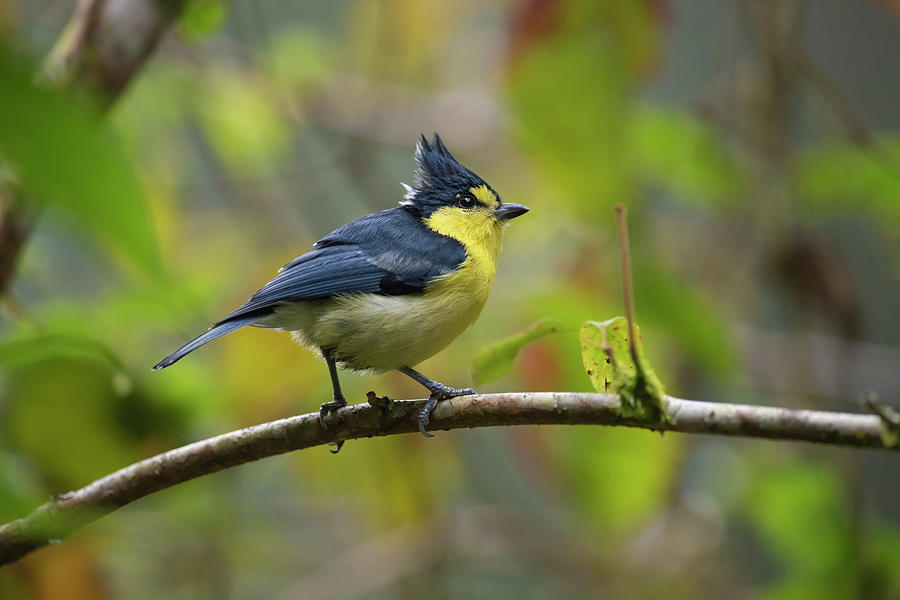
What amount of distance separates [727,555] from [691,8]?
3.58 m

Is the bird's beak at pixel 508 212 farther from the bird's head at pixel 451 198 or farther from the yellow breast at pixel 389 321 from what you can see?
the yellow breast at pixel 389 321

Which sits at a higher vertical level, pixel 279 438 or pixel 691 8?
pixel 691 8

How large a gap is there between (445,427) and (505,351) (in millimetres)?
213

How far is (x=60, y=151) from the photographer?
53 centimetres

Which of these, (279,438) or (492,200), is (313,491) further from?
(279,438)

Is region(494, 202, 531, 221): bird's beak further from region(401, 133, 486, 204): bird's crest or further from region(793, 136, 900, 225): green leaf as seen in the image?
region(793, 136, 900, 225): green leaf

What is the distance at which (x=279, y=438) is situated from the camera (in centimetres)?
162

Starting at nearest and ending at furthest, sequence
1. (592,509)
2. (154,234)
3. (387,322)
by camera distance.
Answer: (154,234) < (387,322) < (592,509)

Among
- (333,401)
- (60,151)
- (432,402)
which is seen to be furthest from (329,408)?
(60,151)

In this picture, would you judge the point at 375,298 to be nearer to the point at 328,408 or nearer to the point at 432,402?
the point at 328,408

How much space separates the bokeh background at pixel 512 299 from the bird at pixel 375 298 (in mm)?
302

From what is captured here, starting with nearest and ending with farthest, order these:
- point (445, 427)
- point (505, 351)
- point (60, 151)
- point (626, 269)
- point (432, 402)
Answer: point (60, 151)
point (626, 269)
point (505, 351)
point (445, 427)
point (432, 402)

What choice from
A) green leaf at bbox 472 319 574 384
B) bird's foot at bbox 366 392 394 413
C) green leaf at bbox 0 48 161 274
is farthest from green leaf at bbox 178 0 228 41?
green leaf at bbox 0 48 161 274

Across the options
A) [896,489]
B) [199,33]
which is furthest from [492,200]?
[896,489]
